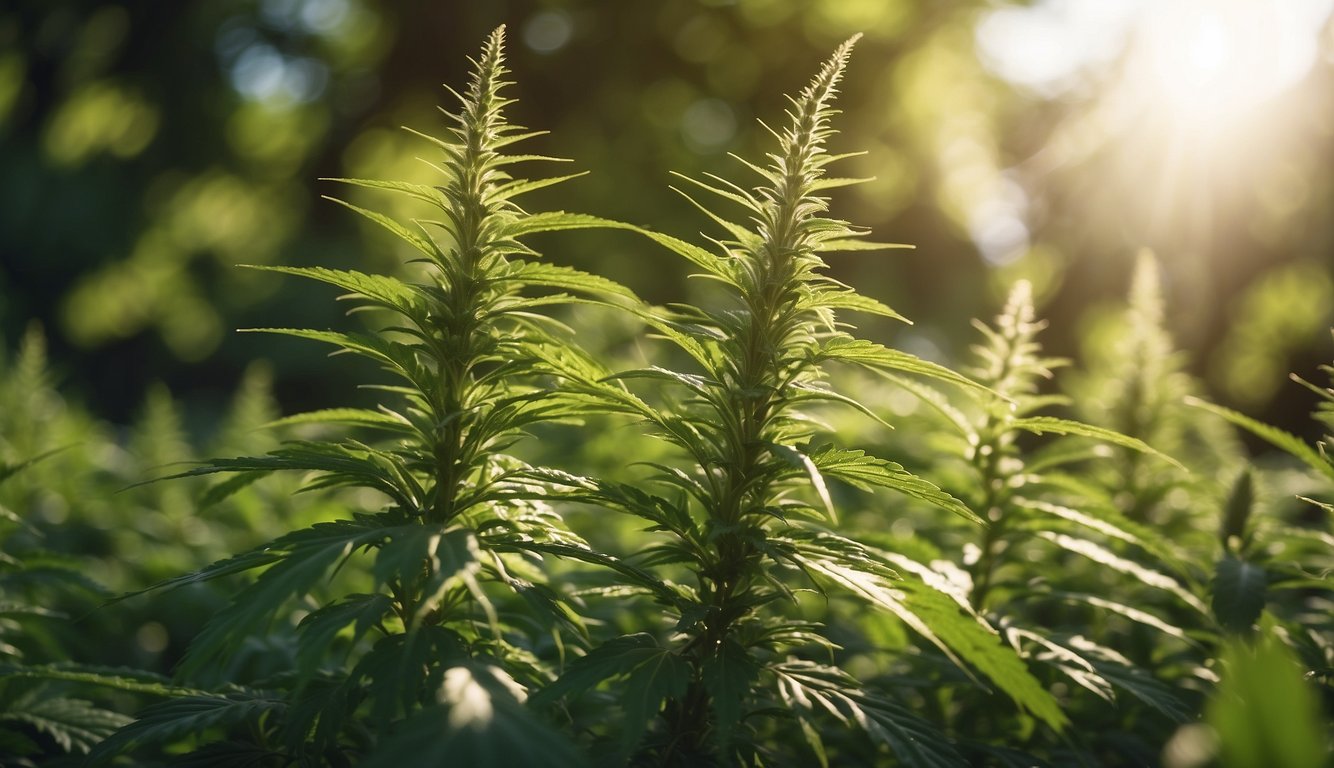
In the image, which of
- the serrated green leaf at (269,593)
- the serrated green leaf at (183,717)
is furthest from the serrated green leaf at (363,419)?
the serrated green leaf at (183,717)

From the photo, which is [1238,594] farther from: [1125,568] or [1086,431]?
[1086,431]

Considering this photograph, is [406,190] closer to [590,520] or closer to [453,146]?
[453,146]

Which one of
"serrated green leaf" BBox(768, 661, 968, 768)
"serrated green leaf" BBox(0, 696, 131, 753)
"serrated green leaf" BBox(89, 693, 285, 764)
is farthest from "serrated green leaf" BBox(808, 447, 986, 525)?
"serrated green leaf" BBox(0, 696, 131, 753)

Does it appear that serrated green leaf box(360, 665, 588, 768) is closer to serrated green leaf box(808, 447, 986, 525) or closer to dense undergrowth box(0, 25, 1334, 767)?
dense undergrowth box(0, 25, 1334, 767)

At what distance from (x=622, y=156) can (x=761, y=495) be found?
14.8 metres

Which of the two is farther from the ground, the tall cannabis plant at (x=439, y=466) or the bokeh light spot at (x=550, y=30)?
the bokeh light spot at (x=550, y=30)

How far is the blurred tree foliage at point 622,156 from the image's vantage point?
1310 cm

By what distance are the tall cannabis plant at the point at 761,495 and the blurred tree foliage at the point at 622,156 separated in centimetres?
1126

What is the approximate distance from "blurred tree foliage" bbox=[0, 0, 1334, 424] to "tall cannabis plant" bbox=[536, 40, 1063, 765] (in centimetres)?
1126

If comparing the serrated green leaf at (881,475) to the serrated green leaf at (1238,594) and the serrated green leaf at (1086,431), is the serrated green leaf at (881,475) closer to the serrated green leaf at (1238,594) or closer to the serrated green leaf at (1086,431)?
the serrated green leaf at (1086,431)

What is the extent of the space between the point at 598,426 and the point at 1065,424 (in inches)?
Result: 150

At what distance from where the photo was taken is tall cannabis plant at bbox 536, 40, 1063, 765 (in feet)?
5.53

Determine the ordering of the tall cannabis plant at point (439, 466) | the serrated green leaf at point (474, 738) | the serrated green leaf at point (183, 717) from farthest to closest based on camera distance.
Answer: the serrated green leaf at point (183, 717) < the tall cannabis plant at point (439, 466) < the serrated green leaf at point (474, 738)

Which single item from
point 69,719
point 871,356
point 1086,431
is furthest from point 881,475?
point 69,719
